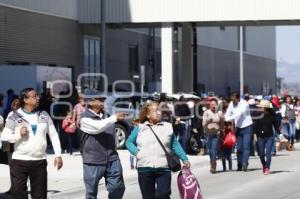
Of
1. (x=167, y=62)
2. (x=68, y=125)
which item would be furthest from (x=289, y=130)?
A: (x=167, y=62)

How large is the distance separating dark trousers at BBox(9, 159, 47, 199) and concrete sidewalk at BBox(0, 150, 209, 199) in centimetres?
423

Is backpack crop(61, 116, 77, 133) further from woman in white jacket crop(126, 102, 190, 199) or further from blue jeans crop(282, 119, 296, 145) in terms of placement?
woman in white jacket crop(126, 102, 190, 199)

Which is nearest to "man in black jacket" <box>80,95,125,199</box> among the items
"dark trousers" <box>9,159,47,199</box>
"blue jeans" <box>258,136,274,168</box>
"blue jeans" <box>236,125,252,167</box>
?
"dark trousers" <box>9,159,47,199</box>

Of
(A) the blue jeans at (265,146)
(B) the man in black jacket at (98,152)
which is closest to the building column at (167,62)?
(A) the blue jeans at (265,146)

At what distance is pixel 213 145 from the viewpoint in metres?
20.3

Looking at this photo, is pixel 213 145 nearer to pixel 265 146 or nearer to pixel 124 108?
pixel 265 146

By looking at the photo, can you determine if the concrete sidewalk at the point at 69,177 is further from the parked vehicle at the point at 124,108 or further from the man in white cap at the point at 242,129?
the parked vehicle at the point at 124,108

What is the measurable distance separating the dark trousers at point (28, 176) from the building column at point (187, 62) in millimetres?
33010

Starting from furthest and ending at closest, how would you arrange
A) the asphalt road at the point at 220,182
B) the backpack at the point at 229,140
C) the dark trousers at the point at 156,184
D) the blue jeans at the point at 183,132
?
1. the blue jeans at the point at 183,132
2. the backpack at the point at 229,140
3. the asphalt road at the point at 220,182
4. the dark trousers at the point at 156,184

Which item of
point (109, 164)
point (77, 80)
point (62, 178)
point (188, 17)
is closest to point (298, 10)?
point (188, 17)

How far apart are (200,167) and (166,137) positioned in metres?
11.6

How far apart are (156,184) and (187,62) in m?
33.9

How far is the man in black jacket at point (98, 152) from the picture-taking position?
1140cm

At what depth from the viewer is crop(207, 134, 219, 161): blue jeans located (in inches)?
794
